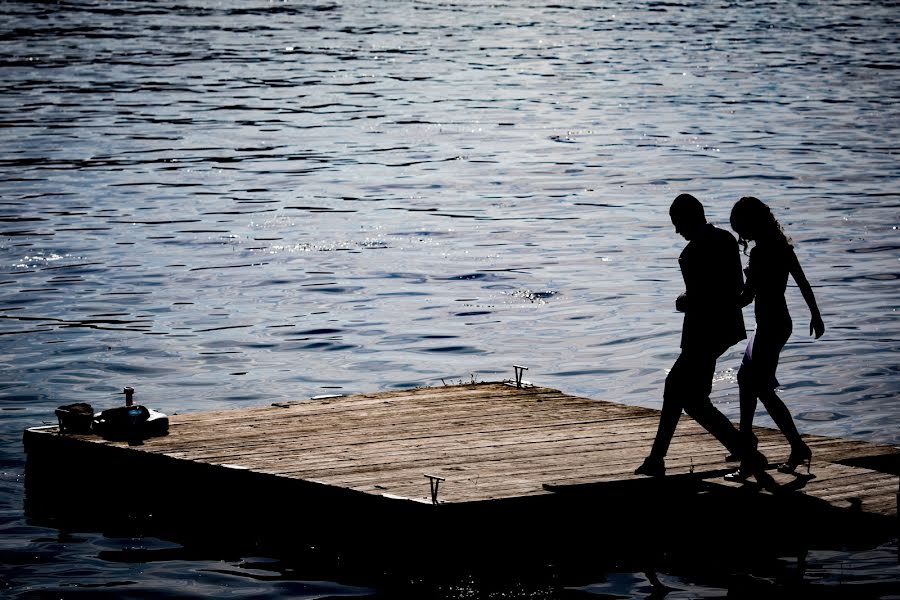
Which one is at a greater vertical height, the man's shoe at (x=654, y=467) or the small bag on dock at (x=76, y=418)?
the small bag on dock at (x=76, y=418)

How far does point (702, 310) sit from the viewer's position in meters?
10.9

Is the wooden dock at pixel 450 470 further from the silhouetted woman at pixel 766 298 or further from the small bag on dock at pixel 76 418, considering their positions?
the silhouetted woman at pixel 766 298

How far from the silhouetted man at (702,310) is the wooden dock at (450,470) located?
677 millimetres

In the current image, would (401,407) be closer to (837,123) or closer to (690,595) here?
(690,595)

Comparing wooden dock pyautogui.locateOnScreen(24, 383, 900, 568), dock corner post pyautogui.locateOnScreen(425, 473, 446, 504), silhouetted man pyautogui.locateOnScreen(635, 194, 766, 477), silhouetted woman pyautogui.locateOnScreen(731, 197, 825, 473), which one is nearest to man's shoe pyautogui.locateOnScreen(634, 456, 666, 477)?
wooden dock pyautogui.locateOnScreen(24, 383, 900, 568)

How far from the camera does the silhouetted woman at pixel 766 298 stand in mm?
11234

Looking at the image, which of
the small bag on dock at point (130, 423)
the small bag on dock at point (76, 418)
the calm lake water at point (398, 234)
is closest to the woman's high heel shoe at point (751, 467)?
the calm lake water at point (398, 234)

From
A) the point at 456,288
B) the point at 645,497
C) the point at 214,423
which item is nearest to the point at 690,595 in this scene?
the point at 645,497

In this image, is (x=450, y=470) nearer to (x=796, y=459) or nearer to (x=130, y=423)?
(x=796, y=459)

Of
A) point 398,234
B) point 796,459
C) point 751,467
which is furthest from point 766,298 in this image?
point 398,234

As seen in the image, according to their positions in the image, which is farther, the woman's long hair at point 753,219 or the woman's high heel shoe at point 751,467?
the woman's high heel shoe at point 751,467

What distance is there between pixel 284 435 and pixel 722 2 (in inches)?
4010

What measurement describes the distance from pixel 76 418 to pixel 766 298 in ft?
20.3

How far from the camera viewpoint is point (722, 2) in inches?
4343
